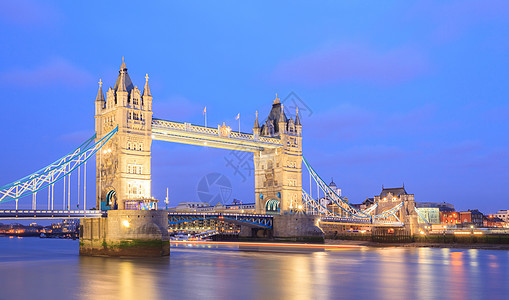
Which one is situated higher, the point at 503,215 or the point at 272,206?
the point at 272,206

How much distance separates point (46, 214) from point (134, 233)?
7521 millimetres

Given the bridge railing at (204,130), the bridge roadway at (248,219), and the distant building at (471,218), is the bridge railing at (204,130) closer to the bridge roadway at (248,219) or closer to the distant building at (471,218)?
the bridge roadway at (248,219)

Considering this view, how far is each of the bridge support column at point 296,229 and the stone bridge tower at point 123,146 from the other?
2310 cm

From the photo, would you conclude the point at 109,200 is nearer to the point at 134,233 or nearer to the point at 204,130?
the point at 134,233

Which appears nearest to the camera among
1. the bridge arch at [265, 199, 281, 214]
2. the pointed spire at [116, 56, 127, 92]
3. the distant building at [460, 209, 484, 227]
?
the pointed spire at [116, 56, 127, 92]

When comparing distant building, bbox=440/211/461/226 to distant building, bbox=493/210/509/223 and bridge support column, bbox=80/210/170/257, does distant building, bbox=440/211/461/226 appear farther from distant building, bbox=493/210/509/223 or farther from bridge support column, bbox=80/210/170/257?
bridge support column, bbox=80/210/170/257

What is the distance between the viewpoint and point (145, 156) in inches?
2068

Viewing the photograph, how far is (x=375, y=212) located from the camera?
107 m

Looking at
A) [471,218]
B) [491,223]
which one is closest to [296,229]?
[471,218]

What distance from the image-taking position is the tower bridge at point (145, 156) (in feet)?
157

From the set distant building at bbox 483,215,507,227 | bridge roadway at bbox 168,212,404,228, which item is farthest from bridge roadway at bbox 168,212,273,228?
distant building at bbox 483,215,507,227

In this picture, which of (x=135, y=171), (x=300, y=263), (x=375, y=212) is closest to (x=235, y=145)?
(x=135, y=171)

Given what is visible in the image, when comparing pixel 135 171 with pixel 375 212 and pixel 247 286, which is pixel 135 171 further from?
pixel 375 212

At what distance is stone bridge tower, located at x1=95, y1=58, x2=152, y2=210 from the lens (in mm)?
50750
